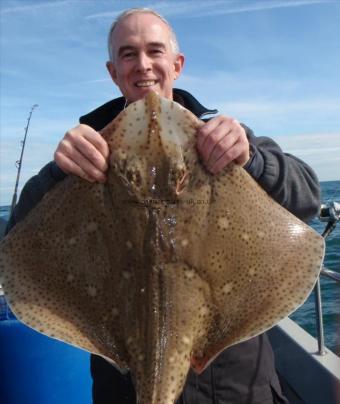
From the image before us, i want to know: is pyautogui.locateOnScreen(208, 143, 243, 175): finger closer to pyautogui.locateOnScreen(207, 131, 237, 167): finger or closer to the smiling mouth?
pyautogui.locateOnScreen(207, 131, 237, 167): finger

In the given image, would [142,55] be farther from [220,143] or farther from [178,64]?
[220,143]

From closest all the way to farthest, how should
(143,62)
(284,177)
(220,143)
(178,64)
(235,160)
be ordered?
(220,143) < (235,160) < (284,177) < (143,62) < (178,64)

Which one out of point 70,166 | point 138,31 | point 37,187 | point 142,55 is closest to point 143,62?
point 142,55

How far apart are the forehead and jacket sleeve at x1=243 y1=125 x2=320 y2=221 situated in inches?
32.1

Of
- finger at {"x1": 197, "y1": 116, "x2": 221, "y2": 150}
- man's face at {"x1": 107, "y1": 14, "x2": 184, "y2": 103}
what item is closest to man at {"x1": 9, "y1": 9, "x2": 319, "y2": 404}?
man's face at {"x1": 107, "y1": 14, "x2": 184, "y2": 103}

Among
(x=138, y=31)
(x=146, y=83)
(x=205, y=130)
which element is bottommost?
(x=205, y=130)

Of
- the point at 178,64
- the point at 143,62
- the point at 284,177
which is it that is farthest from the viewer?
the point at 178,64

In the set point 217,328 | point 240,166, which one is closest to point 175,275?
point 217,328

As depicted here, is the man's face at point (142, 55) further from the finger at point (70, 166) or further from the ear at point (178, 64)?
the finger at point (70, 166)

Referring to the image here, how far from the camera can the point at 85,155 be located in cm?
227

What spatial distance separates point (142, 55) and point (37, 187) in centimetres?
104

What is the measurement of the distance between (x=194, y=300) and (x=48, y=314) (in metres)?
0.76

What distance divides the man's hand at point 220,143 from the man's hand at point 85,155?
492mm

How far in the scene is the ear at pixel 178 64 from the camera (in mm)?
3088
